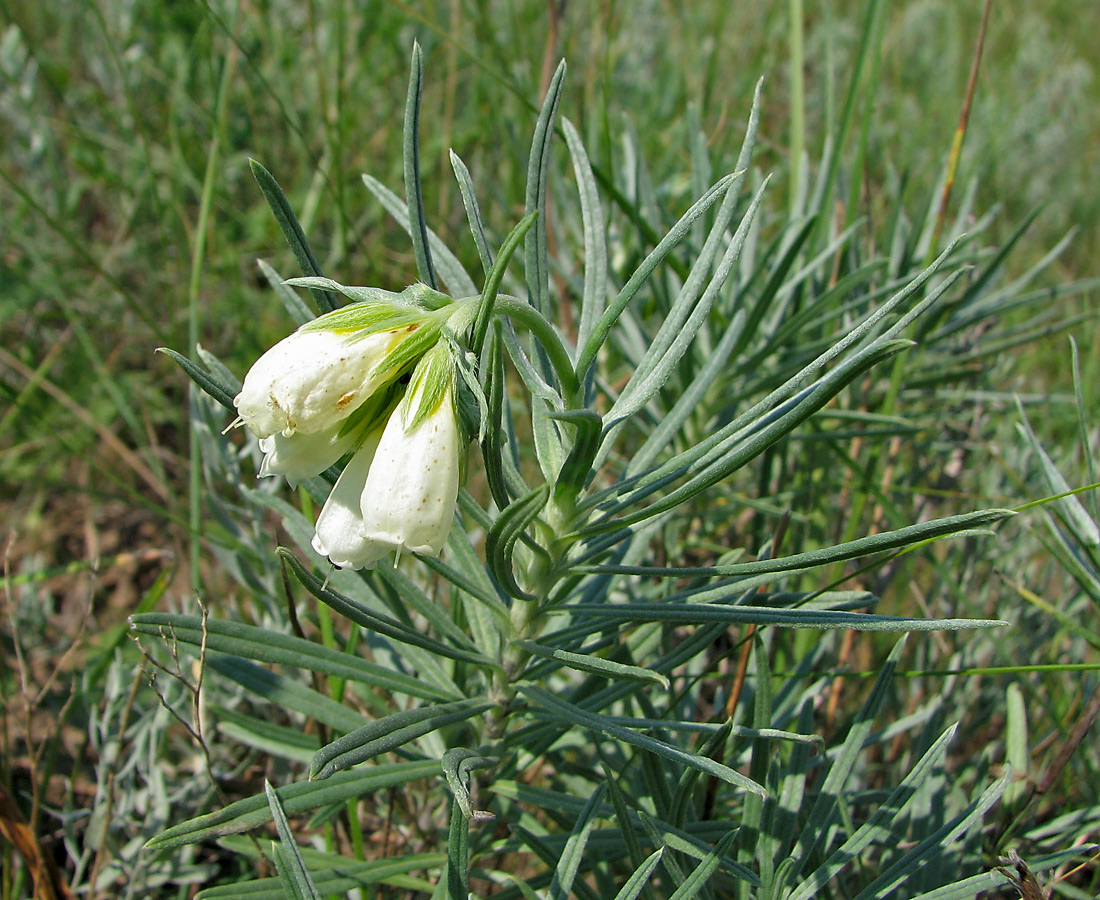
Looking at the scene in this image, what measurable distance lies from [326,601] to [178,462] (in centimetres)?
222

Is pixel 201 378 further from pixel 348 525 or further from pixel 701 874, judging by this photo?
pixel 701 874

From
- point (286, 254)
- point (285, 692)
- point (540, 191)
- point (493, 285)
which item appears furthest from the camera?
A: point (286, 254)

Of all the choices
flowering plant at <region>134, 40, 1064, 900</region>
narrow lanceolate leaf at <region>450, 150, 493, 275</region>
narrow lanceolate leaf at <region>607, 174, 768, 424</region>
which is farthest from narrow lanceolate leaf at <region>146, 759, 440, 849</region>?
narrow lanceolate leaf at <region>450, 150, 493, 275</region>

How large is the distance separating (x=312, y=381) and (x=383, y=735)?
0.45 meters

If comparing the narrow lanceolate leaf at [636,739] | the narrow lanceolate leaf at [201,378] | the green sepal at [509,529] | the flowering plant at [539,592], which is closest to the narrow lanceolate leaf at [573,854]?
the flowering plant at [539,592]

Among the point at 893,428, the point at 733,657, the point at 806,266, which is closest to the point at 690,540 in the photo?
the point at 733,657

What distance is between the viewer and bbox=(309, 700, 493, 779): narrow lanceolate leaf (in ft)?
3.08

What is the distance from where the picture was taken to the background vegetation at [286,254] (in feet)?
6.10

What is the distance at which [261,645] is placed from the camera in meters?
1.13

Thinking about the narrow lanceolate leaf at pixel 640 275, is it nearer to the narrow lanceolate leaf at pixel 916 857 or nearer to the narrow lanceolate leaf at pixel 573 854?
the narrow lanceolate leaf at pixel 573 854

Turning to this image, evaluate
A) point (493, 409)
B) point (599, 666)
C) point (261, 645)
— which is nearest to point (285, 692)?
point (261, 645)

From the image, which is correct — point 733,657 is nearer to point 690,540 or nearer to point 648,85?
point 690,540

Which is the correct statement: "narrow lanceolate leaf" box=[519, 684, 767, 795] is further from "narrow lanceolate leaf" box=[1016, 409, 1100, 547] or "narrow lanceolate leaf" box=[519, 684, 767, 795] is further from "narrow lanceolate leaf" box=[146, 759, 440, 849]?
"narrow lanceolate leaf" box=[1016, 409, 1100, 547]

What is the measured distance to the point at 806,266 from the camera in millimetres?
1922
